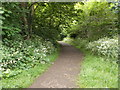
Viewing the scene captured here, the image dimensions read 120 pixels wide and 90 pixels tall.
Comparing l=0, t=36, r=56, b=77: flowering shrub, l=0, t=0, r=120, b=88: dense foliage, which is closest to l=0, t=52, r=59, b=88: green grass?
l=0, t=36, r=56, b=77: flowering shrub

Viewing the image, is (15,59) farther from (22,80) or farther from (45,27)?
(45,27)

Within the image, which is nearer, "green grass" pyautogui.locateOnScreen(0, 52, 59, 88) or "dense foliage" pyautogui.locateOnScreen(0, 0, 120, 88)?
"green grass" pyautogui.locateOnScreen(0, 52, 59, 88)

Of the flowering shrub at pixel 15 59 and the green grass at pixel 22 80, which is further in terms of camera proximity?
the flowering shrub at pixel 15 59

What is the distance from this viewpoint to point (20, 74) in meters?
4.71

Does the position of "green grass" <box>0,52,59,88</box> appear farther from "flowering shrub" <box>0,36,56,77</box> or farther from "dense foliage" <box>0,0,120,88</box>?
"dense foliage" <box>0,0,120,88</box>

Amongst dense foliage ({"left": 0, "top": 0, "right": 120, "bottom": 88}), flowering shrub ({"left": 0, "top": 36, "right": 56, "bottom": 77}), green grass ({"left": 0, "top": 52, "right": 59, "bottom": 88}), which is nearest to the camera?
green grass ({"left": 0, "top": 52, "right": 59, "bottom": 88})

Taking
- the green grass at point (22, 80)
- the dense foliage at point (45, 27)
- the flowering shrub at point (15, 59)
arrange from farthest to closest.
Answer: the dense foliage at point (45, 27) → the flowering shrub at point (15, 59) → the green grass at point (22, 80)

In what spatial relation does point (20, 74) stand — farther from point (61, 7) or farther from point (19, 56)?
point (61, 7)

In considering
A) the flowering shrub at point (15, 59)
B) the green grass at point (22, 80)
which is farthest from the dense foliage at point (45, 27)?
the green grass at point (22, 80)

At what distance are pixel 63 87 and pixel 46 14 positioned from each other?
924 cm

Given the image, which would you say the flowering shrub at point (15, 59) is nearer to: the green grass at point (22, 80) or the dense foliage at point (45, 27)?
the dense foliage at point (45, 27)

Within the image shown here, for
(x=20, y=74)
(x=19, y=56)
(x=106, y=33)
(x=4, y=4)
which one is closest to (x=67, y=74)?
(x=20, y=74)

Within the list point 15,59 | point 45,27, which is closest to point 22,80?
point 15,59

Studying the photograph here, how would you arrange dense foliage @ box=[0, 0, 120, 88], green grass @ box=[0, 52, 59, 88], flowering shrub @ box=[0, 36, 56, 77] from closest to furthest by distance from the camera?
1. green grass @ box=[0, 52, 59, 88]
2. flowering shrub @ box=[0, 36, 56, 77]
3. dense foliage @ box=[0, 0, 120, 88]
